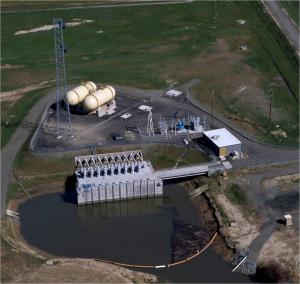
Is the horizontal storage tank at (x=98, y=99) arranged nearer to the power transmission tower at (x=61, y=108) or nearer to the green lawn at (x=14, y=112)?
the power transmission tower at (x=61, y=108)

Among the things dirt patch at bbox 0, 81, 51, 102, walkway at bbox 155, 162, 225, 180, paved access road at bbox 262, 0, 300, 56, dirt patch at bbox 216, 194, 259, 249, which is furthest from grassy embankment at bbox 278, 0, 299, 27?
dirt patch at bbox 216, 194, 259, 249

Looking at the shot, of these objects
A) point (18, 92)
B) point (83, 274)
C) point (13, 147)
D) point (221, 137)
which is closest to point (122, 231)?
point (83, 274)

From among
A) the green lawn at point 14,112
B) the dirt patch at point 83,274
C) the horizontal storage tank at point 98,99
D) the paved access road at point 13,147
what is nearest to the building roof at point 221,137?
the horizontal storage tank at point 98,99

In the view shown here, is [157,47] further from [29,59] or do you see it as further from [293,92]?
[293,92]

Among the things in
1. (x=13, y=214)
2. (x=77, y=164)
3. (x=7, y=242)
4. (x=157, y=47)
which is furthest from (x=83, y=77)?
(x=7, y=242)

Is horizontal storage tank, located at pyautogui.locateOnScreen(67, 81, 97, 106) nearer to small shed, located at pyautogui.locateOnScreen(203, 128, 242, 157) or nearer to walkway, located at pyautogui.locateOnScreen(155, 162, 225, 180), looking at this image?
small shed, located at pyautogui.locateOnScreen(203, 128, 242, 157)
